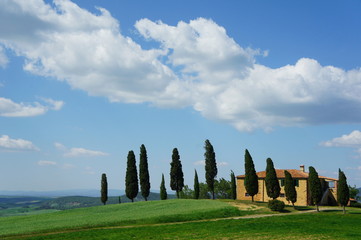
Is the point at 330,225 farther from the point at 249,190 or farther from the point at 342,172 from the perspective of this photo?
the point at 249,190

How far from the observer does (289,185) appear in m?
64.2

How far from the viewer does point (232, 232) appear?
115 feet

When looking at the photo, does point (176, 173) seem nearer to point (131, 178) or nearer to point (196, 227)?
point (131, 178)

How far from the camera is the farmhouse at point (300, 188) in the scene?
255 ft

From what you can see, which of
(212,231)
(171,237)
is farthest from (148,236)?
(212,231)

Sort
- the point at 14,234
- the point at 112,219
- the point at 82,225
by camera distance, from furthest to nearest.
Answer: the point at 112,219 < the point at 82,225 < the point at 14,234

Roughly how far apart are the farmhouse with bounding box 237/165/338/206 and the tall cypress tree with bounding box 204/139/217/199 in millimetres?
7246

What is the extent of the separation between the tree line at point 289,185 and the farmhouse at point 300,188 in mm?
11590

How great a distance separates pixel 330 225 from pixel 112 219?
100 ft

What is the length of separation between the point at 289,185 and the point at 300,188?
15.9m

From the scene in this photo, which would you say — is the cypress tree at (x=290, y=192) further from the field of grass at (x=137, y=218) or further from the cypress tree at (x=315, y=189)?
the field of grass at (x=137, y=218)

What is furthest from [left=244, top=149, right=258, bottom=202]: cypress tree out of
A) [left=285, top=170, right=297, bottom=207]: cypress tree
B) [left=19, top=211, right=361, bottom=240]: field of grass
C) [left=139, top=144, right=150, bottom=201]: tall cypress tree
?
[left=19, top=211, right=361, bottom=240]: field of grass

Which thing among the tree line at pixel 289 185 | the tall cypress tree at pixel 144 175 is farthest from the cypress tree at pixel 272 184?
the tall cypress tree at pixel 144 175

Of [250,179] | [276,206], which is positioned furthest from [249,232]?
[250,179]
